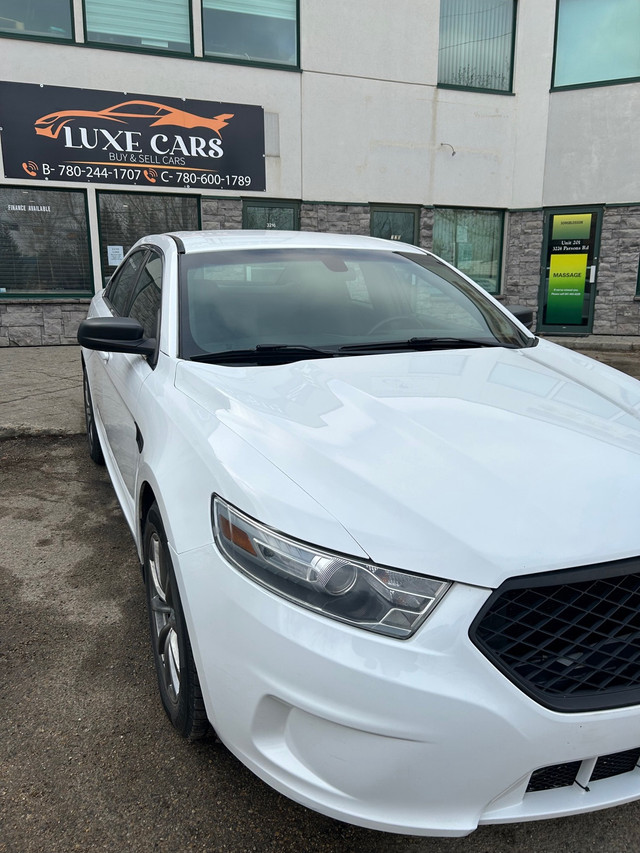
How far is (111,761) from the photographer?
6.63ft

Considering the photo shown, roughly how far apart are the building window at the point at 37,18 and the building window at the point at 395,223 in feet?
19.2

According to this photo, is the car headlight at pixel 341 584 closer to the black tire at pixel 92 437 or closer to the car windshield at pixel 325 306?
the car windshield at pixel 325 306

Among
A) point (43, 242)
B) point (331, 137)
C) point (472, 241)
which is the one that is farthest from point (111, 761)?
point (472, 241)

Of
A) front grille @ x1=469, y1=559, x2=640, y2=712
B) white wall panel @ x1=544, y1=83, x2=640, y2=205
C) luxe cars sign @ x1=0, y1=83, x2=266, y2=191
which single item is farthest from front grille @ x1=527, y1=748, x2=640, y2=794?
white wall panel @ x1=544, y1=83, x2=640, y2=205

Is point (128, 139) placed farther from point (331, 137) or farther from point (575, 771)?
point (575, 771)

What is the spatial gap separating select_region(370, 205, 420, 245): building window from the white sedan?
10722mm

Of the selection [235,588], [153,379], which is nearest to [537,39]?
[153,379]

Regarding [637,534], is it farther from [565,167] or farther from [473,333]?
[565,167]

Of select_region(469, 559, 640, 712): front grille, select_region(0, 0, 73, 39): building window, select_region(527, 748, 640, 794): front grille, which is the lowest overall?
select_region(527, 748, 640, 794): front grille

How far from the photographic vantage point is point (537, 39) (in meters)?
12.3

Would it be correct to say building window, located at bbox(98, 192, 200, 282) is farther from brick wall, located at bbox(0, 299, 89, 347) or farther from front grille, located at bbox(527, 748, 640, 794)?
front grille, located at bbox(527, 748, 640, 794)

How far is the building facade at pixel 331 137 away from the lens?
1038 cm

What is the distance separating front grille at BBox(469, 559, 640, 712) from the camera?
1.39 meters

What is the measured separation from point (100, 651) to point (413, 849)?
4.76 ft
